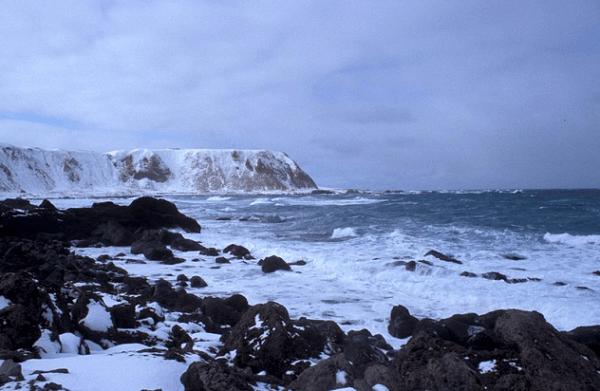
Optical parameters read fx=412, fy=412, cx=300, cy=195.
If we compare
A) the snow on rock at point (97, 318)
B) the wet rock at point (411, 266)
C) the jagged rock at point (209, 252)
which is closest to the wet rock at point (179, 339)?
the snow on rock at point (97, 318)

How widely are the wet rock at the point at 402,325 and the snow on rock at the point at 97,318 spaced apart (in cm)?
462

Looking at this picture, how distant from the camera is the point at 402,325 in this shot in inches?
285

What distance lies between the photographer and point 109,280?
34.4 feet

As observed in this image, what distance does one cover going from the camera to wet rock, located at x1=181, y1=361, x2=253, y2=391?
3567mm

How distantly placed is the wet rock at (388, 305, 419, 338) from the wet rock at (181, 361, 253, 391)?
13.4 feet


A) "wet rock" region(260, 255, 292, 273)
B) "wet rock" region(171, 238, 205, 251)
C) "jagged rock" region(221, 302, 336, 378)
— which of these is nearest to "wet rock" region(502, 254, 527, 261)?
"wet rock" region(260, 255, 292, 273)

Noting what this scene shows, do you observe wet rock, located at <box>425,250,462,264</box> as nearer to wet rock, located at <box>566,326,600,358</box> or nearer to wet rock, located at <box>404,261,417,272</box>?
wet rock, located at <box>404,261,417,272</box>

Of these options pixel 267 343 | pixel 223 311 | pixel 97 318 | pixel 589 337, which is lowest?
pixel 223 311

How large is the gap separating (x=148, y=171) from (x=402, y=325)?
121444 mm

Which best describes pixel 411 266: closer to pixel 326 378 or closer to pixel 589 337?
pixel 589 337

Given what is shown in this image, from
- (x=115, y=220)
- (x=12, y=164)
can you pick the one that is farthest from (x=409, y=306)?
(x=12, y=164)

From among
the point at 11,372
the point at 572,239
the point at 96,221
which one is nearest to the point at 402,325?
the point at 11,372

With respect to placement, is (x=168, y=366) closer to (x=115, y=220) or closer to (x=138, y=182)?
(x=115, y=220)

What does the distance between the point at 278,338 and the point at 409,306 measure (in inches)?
197
